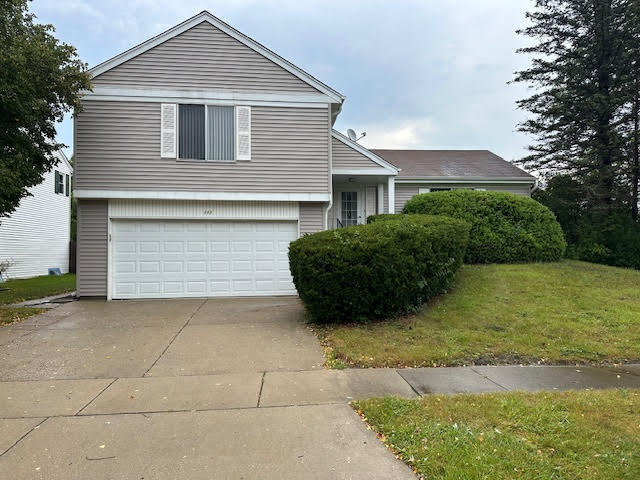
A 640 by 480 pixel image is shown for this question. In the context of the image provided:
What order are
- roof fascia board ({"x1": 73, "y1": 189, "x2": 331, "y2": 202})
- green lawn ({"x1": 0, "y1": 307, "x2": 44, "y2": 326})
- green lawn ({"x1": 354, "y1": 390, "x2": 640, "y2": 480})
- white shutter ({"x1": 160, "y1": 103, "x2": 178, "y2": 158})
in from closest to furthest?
green lawn ({"x1": 354, "y1": 390, "x2": 640, "y2": 480})
green lawn ({"x1": 0, "y1": 307, "x2": 44, "y2": 326})
roof fascia board ({"x1": 73, "y1": 189, "x2": 331, "y2": 202})
white shutter ({"x1": 160, "y1": 103, "x2": 178, "y2": 158})

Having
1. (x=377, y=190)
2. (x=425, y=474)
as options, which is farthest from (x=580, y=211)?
(x=425, y=474)

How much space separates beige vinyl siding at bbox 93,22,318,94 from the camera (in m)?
11.0

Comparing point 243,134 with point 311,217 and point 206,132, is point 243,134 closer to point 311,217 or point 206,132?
point 206,132

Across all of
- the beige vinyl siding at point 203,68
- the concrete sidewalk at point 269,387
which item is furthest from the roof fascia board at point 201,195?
the concrete sidewalk at point 269,387

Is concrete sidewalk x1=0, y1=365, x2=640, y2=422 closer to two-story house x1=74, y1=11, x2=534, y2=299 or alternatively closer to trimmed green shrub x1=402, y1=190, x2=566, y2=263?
trimmed green shrub x1=402, y1=190, x2=566, y2=263

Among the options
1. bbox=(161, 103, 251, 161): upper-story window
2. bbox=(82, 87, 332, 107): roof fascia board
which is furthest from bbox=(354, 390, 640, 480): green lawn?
bbox=(82, 87, 332, 107): roof fascia board

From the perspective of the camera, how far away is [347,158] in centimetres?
1258

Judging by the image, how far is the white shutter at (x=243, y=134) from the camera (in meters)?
11.2

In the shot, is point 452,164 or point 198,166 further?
point 452,164

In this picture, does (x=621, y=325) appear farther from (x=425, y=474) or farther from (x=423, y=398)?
(x=425, y=474)

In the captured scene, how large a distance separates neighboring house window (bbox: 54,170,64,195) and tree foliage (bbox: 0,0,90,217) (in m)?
14.1

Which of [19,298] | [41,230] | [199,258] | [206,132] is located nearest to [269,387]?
[199,258]

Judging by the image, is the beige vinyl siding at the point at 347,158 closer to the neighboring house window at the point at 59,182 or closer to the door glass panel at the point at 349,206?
the door glass panel at the point at 349,206

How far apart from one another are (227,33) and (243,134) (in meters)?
2.90
